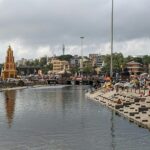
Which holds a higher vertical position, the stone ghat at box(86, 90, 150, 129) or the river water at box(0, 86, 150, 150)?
the stone ghat at box(86, 90, 150, 129)

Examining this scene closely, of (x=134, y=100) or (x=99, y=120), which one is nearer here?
(x=99, y=120)

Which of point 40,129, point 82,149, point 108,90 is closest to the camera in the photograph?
point 82,149

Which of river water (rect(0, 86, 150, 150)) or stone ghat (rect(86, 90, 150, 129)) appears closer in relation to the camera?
river water (rect(0, 86, 150, 150))

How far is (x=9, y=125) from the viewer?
45.2 metres

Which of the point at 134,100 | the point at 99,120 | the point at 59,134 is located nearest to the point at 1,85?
the point at 134,100

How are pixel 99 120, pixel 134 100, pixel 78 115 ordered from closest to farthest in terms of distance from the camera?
pixel 99 120, pixel 78 115, pixel 134 100

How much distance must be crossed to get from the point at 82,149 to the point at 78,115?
22.3 m

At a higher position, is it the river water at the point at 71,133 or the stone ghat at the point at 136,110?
the stone ghat at the point at 136,110

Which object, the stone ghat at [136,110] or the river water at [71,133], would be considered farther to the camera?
the stone ghat at [136,110]

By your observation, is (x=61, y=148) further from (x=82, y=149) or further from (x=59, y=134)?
(x=59, y=134)

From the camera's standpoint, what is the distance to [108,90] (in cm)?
9062

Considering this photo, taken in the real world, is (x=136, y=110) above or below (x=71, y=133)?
above

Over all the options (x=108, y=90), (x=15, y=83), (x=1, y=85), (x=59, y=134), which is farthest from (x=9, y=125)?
(x=15, y=83)

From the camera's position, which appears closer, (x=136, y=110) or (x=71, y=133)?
(x=71, y=133)
